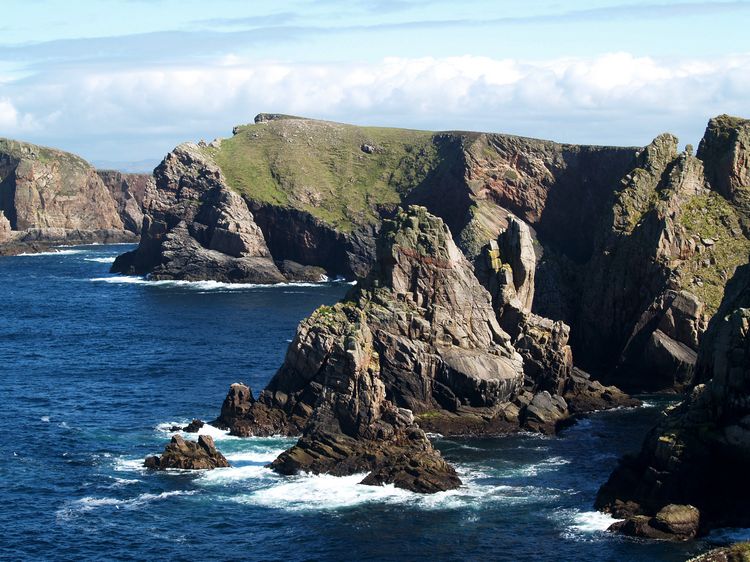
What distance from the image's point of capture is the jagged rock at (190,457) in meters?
94.6

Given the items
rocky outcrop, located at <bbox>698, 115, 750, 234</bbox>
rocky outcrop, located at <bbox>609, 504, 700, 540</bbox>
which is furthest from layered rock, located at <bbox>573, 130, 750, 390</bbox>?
rocky outcrop, located at <bbox>609, 504, 700, 540</bbox>

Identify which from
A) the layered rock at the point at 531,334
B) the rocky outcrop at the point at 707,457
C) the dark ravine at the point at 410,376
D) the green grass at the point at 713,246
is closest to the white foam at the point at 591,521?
the rocky outcrop at the point at 707,457

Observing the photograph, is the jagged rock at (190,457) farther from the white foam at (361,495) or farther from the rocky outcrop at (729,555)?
the rocky outcrop at (729,555)

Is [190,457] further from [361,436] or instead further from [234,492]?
[361,436]

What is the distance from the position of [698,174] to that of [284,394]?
69.8 metres

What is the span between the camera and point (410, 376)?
108 m

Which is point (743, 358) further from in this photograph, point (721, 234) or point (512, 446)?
point (721, 234)

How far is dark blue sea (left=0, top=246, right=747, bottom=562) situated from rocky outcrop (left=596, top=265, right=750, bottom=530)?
357 centimetres

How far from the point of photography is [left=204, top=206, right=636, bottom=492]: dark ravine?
9444 centimetres

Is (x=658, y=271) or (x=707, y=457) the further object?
(x=658, y=271)

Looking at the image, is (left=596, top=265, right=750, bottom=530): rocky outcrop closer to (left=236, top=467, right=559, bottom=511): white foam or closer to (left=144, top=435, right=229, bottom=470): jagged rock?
(left=236, top=467, right=559, bottom=511): white foam


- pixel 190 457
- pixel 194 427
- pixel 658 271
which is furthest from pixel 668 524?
pixel 658 271

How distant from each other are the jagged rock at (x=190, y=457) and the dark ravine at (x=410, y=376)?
562 cm

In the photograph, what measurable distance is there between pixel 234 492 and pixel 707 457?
124 ft
